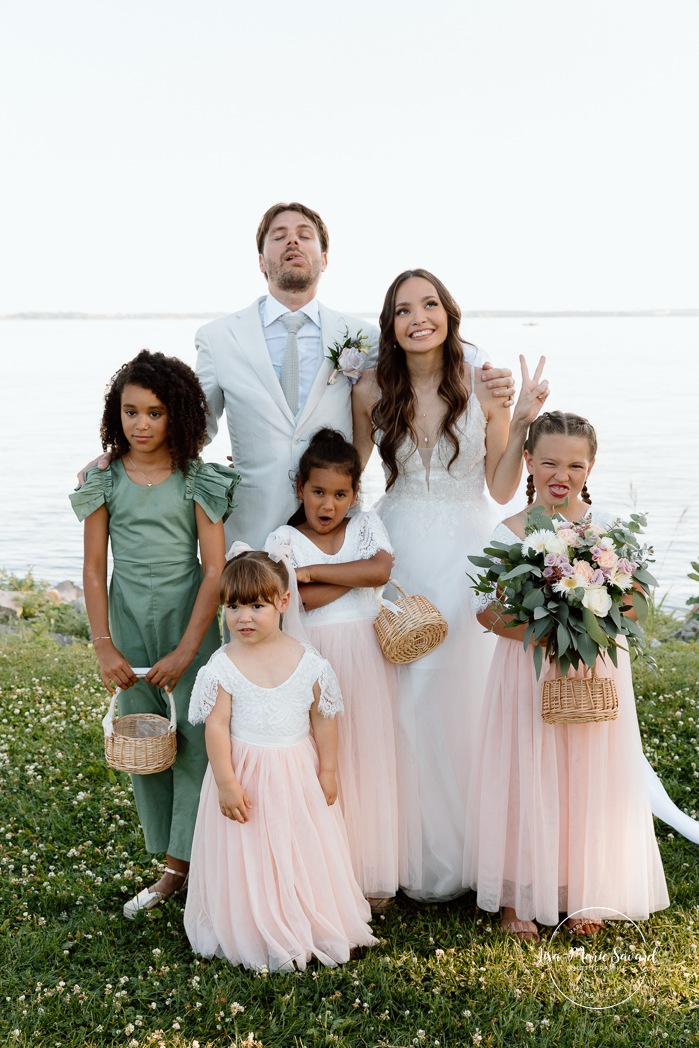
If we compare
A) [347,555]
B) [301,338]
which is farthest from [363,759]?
[301,338]

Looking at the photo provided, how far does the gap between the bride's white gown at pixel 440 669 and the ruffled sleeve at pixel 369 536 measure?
0.29 meters

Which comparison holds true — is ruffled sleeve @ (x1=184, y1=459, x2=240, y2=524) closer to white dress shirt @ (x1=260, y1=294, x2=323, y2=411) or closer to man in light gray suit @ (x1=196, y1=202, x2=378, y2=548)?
man in light gray suit @ (x1=196, y1=202, x2=378, y2=548)

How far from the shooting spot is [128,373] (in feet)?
14.3

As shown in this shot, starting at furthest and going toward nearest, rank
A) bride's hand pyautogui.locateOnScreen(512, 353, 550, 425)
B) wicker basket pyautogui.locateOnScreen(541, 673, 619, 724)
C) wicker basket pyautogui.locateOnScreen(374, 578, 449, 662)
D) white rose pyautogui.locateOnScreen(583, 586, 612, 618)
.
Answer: bride's hand pyautogui.locateOnScreen(512, 353, 550, 425) < wicker basket pyautogui.locateOnScreen(374, 578, 449, 662) < wicker basket pyautogui.locateOnScreen(541, 673, 619, 724) < white rose pyautogui.locateOnScreen(583, 586, 612, 618)

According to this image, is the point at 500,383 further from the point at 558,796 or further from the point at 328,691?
the point at 558,796

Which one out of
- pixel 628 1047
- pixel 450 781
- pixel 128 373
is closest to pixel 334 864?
pixel 450 781

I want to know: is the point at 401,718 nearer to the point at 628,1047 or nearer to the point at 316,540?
the point at 316,540

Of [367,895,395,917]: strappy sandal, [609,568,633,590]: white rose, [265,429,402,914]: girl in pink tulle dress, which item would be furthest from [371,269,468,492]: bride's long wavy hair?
[367,895,395,917]: strappy sandal

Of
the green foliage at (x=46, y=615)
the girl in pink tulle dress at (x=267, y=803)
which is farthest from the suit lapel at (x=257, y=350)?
the green foliage at (x=46, y=615)

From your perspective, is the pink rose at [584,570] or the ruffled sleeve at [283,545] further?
the ruffled sleeve at [283,545]

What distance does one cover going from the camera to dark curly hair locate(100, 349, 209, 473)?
4.36 meters

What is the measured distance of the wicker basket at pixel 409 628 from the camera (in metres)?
4.18

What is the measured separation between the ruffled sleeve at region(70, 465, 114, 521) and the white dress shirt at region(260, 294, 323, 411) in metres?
1.03

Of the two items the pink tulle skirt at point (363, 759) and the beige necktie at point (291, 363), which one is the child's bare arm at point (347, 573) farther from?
the beige necktie at point (291, 363)
